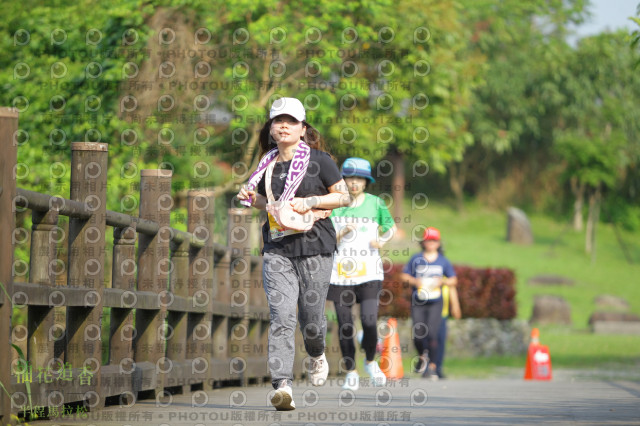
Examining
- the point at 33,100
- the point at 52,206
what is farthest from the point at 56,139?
the point at 52,206

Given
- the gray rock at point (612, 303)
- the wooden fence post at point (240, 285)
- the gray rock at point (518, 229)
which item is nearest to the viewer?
the wooden fence post at point (240, 285)

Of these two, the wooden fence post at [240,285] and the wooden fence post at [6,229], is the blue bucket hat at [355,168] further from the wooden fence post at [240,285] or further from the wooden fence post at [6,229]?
the wooden fence post at [6,229]

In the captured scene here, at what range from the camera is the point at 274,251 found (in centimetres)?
707

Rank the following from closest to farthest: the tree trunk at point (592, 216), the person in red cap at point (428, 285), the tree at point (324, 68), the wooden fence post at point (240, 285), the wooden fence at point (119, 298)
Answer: the wooden fence at point (119, 298) → the wooden fence post at point (240, 285) → the person in red cap at point (428, 285) → the tree at point (324, 68) → the tree trunk at point (592, 216)

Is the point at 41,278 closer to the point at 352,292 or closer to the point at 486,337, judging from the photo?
the point at 352,292

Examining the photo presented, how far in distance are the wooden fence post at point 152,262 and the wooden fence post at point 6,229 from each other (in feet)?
8.51

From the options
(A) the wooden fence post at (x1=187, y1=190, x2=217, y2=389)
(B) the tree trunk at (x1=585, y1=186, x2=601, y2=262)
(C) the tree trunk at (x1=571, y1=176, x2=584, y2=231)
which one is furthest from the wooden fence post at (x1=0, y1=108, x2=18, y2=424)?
(C) the tree trunk at (x1=571, y1=176, x2=584, y2=231)

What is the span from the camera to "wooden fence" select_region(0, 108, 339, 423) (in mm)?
5688

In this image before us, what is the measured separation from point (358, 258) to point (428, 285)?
4.35 meters

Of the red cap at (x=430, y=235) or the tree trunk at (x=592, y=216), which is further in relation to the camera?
the tree trunk at (x=592, y=216)

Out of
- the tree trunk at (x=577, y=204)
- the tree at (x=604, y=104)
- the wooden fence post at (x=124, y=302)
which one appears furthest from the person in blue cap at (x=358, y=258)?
the tree trunk at (x=577, y=204)

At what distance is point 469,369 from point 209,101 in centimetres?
676

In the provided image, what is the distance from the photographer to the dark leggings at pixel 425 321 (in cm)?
1416

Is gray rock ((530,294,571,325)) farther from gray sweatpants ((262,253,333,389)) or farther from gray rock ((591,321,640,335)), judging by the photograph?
gray sweatpants ((262,253,333,389))
